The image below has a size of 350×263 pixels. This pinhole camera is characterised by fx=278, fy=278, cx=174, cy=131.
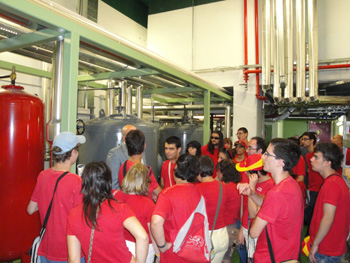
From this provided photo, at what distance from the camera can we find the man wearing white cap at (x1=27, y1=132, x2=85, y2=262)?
5.63 feet

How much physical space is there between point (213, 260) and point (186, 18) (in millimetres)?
5851

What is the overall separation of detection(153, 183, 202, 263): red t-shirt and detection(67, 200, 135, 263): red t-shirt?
1.12 ft

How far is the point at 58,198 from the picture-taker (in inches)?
67.4

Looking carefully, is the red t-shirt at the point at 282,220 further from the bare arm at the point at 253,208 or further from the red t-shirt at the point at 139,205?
the red t-shirt at the point at 139,205

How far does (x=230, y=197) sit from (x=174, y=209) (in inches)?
39.1

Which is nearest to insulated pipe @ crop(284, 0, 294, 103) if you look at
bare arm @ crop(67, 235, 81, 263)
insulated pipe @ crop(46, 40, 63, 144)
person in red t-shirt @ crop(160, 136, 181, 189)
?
person in red t-shirt @ crop(160, 136, 181, 189)

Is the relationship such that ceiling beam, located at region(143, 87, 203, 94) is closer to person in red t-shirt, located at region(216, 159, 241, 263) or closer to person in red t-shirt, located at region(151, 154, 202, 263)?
person in red t-shirt, located at region(216, 159, 241, 263)

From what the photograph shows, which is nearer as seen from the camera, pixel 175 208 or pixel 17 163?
pixel 175 208

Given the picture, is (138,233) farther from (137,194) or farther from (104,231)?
(137,194)

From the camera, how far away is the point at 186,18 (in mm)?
6719

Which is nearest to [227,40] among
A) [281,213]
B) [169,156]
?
[169,156]

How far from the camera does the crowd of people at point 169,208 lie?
56.6 inches

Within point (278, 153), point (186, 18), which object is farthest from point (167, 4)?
point (278, 153)

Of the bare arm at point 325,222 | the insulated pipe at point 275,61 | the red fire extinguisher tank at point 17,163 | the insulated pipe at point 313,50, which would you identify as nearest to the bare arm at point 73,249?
the red fire extinguisher tank at point 17,163
